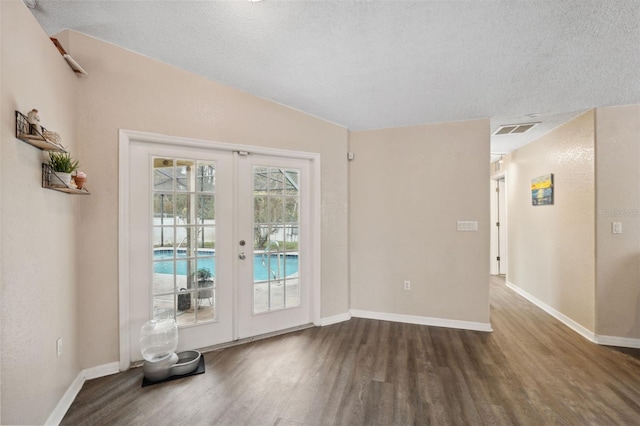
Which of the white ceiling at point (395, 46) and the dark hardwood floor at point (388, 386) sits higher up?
the white ceiling at point (395, 46)

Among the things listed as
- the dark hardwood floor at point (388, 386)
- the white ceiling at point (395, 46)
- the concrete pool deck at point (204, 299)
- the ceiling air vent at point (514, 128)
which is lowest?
the dark hardwood floor at point (388, 386)

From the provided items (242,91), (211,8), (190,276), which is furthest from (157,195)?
(211,8)

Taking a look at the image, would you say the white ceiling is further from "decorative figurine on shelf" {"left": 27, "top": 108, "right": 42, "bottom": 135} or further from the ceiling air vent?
"decorative figurine on shelf" {"left": 27, "top": 108, "right": 42, "bottom": 135}

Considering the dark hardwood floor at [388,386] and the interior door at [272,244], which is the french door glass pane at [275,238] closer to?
the interior door at [272,244]

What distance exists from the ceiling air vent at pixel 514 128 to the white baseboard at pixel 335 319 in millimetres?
3182

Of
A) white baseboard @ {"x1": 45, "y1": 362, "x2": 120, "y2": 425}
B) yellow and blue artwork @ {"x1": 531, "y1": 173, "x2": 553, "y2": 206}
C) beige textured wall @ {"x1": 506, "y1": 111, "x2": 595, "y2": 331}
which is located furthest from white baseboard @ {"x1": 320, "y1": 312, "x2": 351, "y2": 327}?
yellow and blue artwork @ {"x1": 531, "y1": 173, "x2": 553, "y2": 206}

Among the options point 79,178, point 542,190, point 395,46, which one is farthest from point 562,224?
point 79,178

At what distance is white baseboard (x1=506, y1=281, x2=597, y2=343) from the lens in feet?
10.3

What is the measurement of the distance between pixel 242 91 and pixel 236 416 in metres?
2.83

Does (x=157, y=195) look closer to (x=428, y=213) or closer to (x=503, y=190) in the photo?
(x=428, y=213)

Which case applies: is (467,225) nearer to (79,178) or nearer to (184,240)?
(184,240)

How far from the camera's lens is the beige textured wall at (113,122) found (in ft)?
7.59

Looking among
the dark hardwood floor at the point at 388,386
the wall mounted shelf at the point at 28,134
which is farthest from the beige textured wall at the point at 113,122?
the wall mounted shelf at the point at 28,134

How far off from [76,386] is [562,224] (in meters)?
5.18
